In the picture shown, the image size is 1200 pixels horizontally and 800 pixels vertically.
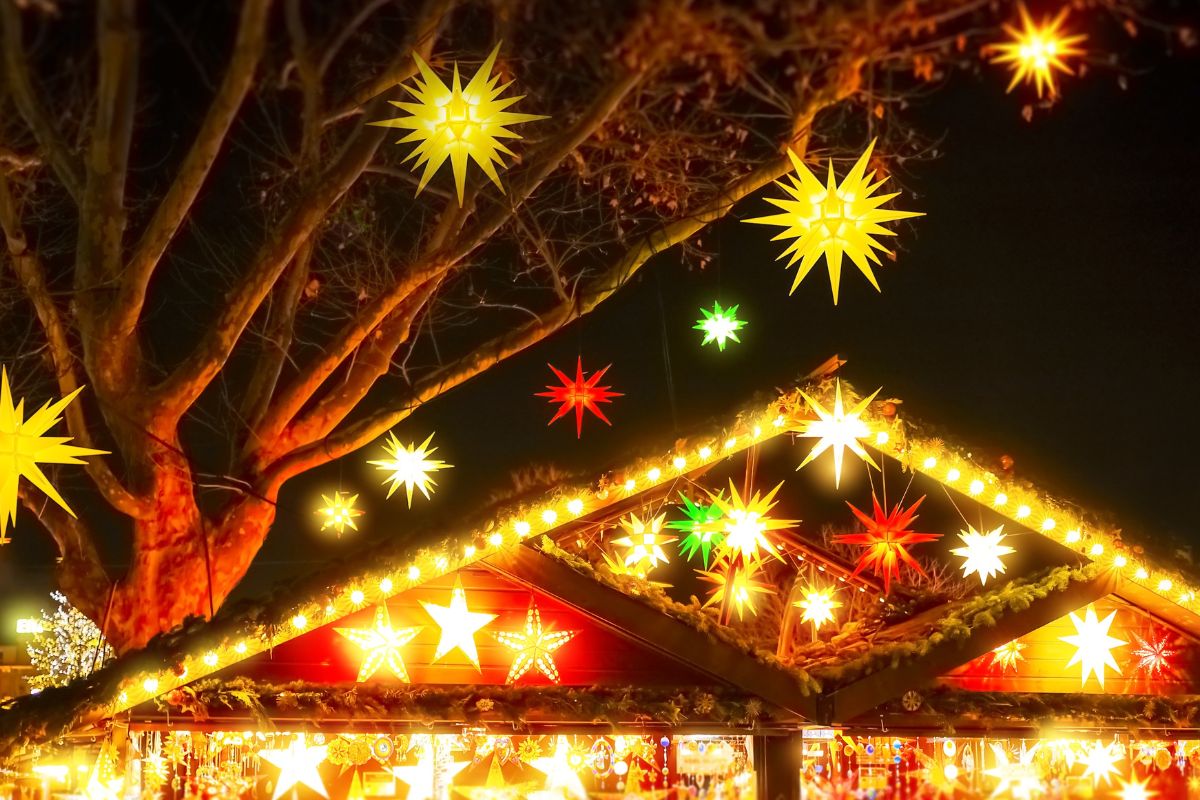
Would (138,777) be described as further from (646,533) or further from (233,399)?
(233,399)

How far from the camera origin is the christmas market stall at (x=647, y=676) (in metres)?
6.18

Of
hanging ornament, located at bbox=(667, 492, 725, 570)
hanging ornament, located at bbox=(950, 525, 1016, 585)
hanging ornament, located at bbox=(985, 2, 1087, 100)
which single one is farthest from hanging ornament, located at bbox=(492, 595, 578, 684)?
hanging ornament, located at bbox=(985, 2, 1087, 100)

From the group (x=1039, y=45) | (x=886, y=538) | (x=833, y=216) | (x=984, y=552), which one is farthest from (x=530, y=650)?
(x=1039, y=45)

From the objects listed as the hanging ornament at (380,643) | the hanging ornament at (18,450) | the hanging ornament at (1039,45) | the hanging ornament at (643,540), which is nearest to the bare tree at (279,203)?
the hanging ornament at (1039,45)

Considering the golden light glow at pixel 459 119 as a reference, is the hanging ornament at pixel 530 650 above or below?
below

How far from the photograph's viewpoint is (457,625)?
664 centimetres

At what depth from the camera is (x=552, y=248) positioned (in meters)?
10.3

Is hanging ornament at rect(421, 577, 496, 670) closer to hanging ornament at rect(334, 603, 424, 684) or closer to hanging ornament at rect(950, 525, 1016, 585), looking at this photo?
hanging ornament at rect(334, 603, 424, 684)

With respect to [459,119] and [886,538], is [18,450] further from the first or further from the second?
[886,538]

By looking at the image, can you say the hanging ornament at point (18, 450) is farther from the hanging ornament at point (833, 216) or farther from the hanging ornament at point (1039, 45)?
the hanging ornament at point (1039, 45)

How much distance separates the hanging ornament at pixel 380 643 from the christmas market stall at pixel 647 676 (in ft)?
0.04

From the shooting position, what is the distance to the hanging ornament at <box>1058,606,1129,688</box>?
A: 7336 millimetres

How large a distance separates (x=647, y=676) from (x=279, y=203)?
19.8ft

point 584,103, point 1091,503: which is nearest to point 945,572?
point 1091,503
